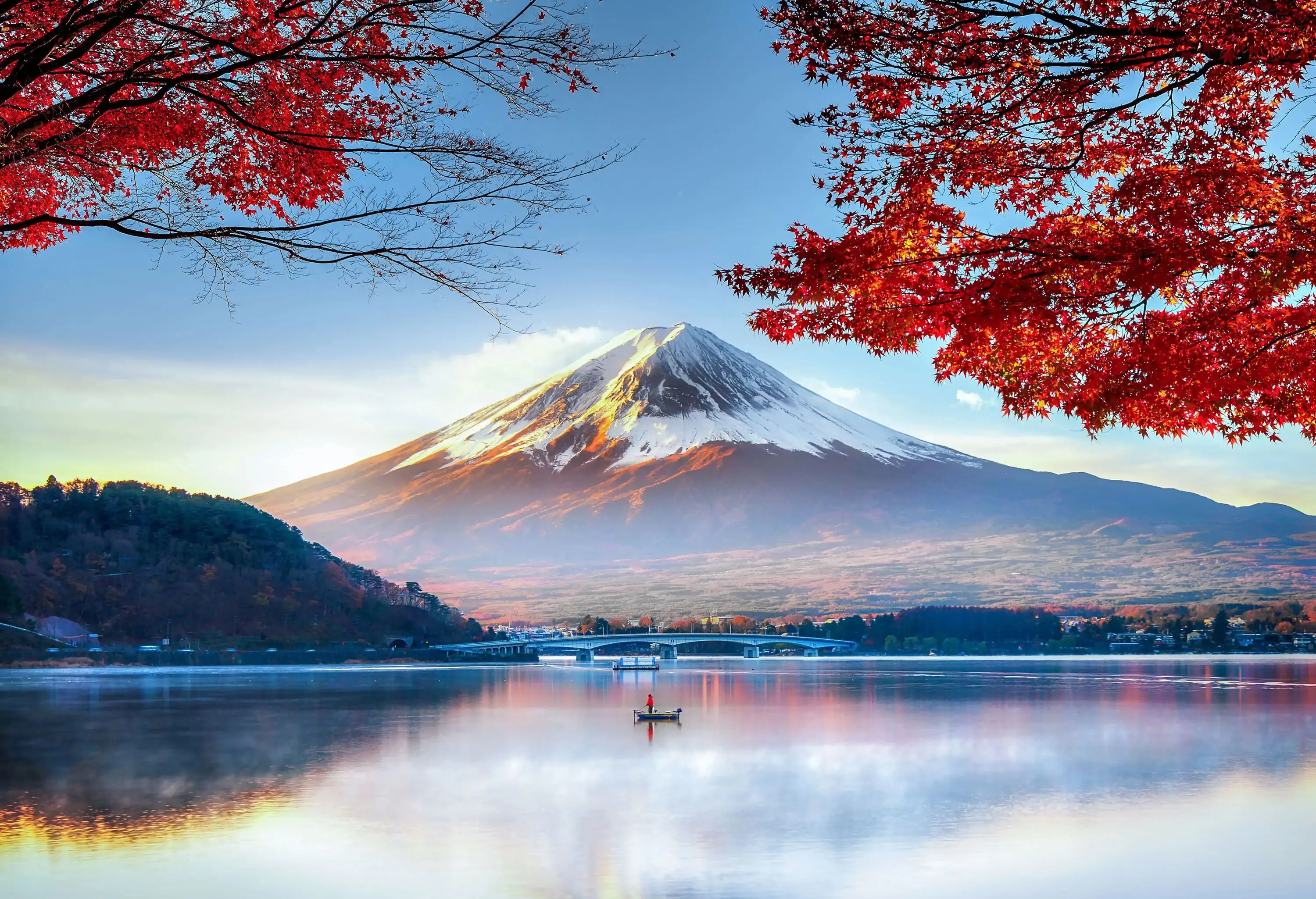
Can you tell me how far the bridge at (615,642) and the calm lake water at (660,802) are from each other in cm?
6807

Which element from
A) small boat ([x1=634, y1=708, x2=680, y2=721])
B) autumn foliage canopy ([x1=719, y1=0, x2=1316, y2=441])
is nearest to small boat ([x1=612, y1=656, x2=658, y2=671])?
small boat ([x1=634, y1=708, x2=680, y2=721])

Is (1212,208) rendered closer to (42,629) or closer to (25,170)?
(25,170)

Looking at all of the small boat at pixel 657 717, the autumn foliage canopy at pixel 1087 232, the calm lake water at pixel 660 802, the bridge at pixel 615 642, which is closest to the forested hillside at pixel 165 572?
the bridge at pixel 615 642

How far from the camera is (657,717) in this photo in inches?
1474

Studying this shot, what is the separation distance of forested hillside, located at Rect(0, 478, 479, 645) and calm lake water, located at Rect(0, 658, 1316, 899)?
65320 millimetres

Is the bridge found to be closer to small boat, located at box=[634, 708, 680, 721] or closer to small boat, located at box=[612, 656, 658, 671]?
Result: small boat, located at box=[612, 656, 658, 671]

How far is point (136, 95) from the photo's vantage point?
8.01 m

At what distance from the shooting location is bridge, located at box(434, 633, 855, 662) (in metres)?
111

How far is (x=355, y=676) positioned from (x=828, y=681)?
1290 inches

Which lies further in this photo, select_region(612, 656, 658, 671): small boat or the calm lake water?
select_region(612, 656, 658, 671): small boat

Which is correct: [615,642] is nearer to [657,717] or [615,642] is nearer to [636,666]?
[636,666]

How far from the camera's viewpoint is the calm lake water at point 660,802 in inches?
520

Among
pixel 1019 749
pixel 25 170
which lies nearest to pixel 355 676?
pixel 1019 749

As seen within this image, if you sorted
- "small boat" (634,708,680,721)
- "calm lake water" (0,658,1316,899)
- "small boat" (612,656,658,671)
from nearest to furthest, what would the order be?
"calm lake water" (0,658,1316,899) < "small boat" (634,708,680,721) < "small boat" (612,656,658,671)
